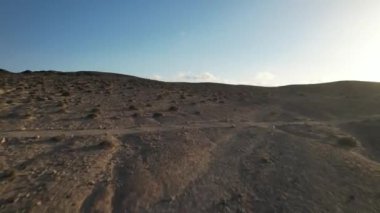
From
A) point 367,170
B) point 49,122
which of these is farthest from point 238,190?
point 49,122

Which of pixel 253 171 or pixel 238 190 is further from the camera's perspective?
pixel 253 171

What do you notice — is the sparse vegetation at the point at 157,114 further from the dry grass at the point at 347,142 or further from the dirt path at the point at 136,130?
the dry grass at the point at 347,142

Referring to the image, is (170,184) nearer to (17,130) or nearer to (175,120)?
(17,130)

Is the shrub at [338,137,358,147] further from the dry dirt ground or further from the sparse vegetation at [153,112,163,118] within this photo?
the sparse vegetation at [153,112,163,118]

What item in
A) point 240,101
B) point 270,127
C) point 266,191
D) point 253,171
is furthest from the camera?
point 240,101

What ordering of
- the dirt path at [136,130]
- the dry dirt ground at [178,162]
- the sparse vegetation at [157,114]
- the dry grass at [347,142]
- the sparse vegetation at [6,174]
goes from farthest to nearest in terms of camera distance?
the sparse vegetation at [157,114] → the dry grass at [347,142] → the dirt path at [136,130] → the sparse vegetation at [6,174] → the dry dirt ground at [178,162]

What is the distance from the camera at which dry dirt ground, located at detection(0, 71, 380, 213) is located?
1244cm

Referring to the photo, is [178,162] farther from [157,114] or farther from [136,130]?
[157,114]

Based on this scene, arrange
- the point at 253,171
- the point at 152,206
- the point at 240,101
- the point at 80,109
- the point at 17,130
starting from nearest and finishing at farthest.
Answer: the point at 152,206 < the point at 253,171 < the point at 17,130 < the point at 80,109 < the point at 240,101

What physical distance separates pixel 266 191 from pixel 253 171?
2.24 metres

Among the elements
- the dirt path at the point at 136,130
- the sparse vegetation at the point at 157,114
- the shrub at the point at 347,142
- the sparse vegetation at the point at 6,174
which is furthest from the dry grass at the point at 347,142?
the sparse vegetation at the point at 6,174

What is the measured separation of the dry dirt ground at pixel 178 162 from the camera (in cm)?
1244

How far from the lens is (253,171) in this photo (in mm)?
15875

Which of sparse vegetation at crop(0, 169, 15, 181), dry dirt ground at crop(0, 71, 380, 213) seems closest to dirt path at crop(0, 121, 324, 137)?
dry dirt ground at crop(0, 71, 380, 213)
